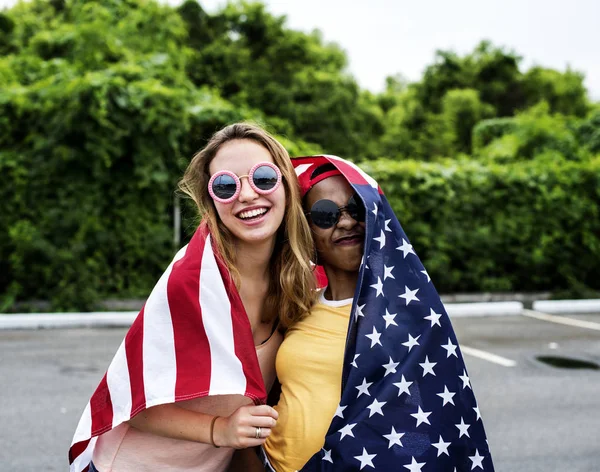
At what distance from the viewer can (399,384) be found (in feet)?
5.97

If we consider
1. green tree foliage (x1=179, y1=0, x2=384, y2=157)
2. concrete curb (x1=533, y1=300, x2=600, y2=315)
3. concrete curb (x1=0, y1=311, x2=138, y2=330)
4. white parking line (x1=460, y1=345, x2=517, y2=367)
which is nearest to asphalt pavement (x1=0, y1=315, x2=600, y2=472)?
white parking line (x1=460, y1=345, x2=517, y2=367)

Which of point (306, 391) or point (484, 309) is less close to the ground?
point (306, 391)

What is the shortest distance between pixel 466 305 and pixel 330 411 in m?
9.61

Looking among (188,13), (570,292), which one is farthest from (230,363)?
(188,13)

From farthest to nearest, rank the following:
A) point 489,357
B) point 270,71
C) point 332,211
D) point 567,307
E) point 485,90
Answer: point 485,90, point 270,71, point 567,307, point 489,357, point 332,211

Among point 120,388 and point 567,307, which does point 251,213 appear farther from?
point 567,307

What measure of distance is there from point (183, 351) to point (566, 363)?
672 cm

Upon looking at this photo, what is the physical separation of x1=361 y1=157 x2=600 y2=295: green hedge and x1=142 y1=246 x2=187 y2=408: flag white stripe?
9972 mm

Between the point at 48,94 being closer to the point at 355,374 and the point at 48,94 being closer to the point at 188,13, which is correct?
the point at 355,374

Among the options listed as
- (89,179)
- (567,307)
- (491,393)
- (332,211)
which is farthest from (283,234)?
(567,307)

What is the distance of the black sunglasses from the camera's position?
2.09 metres

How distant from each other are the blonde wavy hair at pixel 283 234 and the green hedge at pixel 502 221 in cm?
955

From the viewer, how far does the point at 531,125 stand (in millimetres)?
19219

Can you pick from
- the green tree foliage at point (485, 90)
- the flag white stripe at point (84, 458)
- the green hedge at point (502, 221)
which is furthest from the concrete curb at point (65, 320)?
the green tree foliage at point (485, 90)
